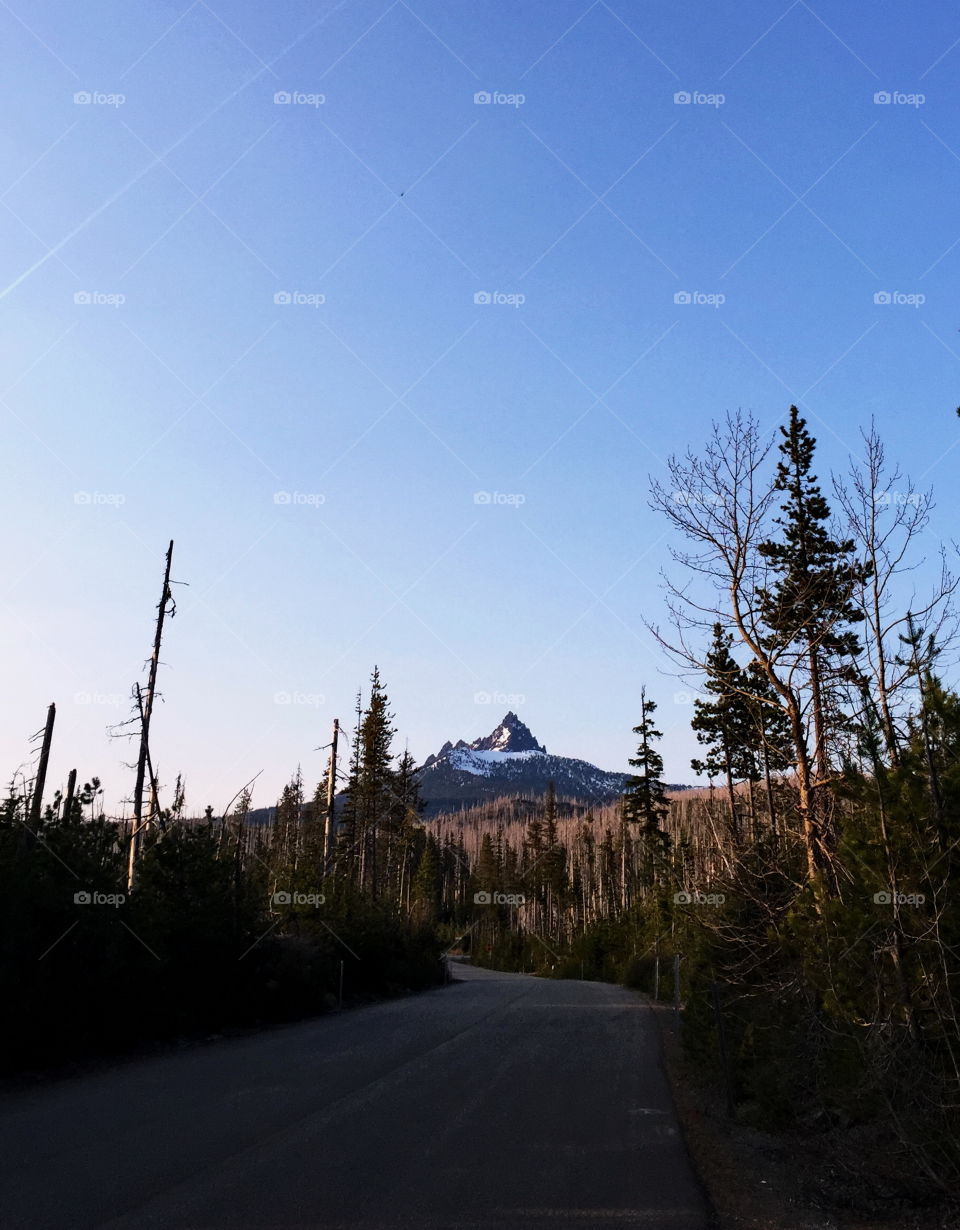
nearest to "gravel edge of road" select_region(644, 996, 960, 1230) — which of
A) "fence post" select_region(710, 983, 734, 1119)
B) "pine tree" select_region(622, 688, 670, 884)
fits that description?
"fence post" select_region(710, 983, 734, 1119)

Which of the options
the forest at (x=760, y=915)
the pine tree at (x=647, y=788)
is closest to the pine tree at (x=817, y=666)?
the forest at (x=760, y=915)

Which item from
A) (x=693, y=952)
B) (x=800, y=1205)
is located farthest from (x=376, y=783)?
(x=800, y=1205)

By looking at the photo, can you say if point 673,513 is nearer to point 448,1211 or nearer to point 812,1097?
point 812,1097

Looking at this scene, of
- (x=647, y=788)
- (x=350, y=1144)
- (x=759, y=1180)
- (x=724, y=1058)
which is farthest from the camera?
(x=647, y=788)

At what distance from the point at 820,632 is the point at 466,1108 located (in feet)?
24.5

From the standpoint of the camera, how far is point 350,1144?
353 inches

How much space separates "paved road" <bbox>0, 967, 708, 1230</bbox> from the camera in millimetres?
6820

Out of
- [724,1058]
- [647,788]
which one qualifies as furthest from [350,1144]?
[647,788]

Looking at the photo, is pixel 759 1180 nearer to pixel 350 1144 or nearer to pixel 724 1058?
pixel 724 1058

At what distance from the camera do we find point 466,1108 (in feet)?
36.6

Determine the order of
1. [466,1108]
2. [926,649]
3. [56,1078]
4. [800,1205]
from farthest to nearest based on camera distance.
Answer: [56,1078] < [466,1108] < [926,649] < [800,1205]

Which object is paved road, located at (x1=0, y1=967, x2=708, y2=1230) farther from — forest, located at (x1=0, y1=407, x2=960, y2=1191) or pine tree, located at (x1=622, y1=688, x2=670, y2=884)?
pine tree, located at (x1=622, y1=688, x2=670, y2=884)

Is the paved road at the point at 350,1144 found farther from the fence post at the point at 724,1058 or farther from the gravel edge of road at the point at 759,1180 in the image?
the fence post at the point at 724,1058

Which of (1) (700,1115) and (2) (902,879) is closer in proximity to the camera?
(2) (902,879)
